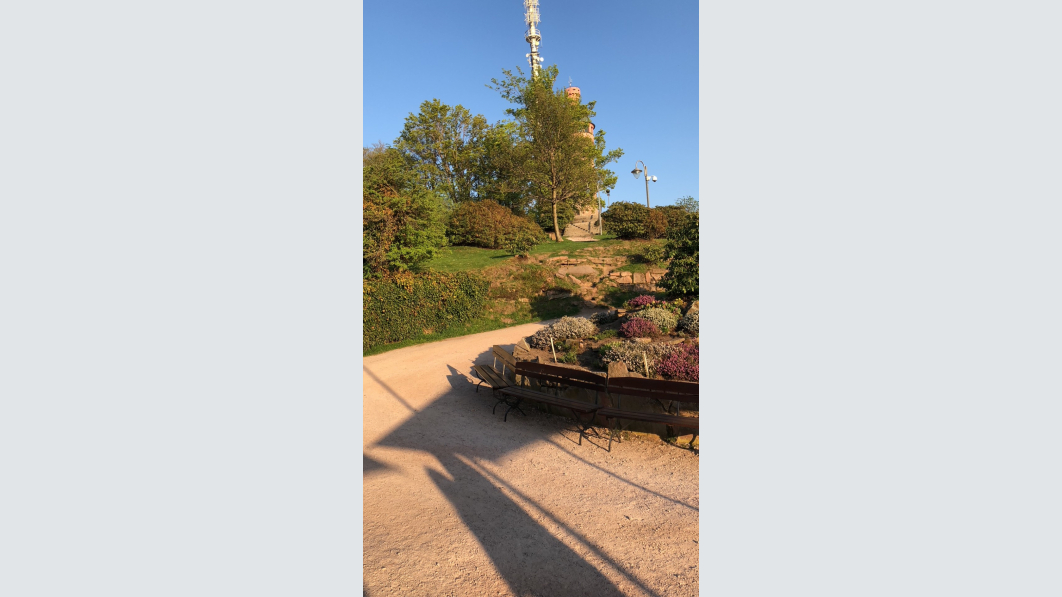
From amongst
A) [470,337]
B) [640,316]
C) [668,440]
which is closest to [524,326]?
[470,337]

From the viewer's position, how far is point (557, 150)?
24.0 meters

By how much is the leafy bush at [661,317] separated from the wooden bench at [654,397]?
361 centimetres

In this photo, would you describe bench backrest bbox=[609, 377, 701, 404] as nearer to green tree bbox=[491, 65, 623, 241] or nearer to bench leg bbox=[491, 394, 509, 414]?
bench leg bbox=[491, 394, 509, 414]

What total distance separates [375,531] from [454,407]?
11.0ft

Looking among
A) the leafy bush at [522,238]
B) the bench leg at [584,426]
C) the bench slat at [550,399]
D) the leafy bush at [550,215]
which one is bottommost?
the bench leg at [584,426]

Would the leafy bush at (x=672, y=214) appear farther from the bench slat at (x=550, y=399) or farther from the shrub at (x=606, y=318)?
the bench slat at (x=550, y=399)

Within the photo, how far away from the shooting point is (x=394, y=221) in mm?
11797

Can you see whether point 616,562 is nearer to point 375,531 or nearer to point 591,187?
point 375,531

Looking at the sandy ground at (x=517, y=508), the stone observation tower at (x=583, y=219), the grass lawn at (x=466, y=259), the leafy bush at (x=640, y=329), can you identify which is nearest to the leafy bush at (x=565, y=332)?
the leafy bush at (x=640, y=329)

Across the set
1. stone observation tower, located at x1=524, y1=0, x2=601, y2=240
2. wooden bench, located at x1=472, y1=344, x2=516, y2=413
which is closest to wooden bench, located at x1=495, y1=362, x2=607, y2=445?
wooden bench, located at x1=472, y1=344, x2=516, y2=413

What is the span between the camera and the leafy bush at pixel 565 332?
9547 mm

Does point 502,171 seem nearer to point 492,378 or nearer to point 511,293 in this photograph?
point 511,293

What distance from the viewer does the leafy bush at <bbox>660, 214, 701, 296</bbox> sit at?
1027 centimetres

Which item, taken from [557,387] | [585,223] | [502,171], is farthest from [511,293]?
[585,223]
